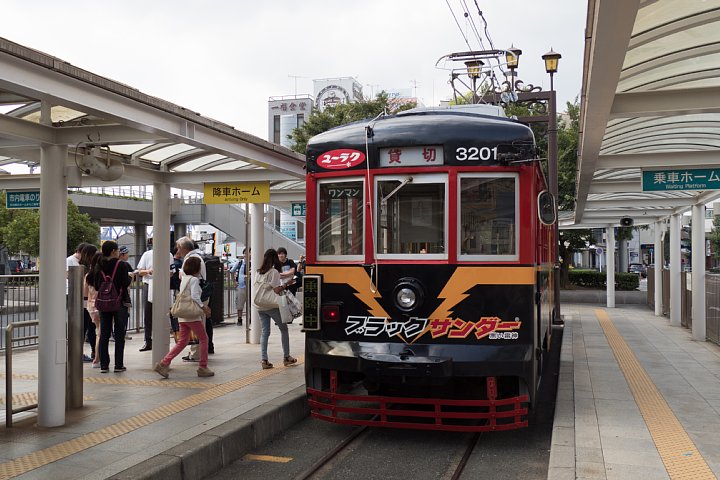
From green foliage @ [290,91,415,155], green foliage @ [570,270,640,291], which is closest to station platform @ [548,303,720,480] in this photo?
green foliage @ [570,270,640,291]

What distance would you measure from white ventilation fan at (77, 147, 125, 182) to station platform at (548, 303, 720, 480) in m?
4.95

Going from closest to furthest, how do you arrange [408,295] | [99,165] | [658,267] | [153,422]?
[408,295] → [153,422] → [99,165] → [658,267]

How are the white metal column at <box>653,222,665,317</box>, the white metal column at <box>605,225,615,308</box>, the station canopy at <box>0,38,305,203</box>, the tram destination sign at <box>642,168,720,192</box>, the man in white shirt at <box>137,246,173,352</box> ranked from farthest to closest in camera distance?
the white metal column at <box>605,225,615,308</box> < the white metal column at <box>653,222,665,317</box> < the tram destination sign at <box>642,168,720,192</box> < the man in white shirt at <box>137,246,173,352</box> < the station canopy at <box>0,38,305,203</box>

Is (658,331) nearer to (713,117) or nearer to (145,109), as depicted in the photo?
(713,117)

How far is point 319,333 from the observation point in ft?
21.3

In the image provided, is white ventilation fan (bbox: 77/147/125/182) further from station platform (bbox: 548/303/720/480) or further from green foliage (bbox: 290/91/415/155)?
green foliage (bbox: 290/91/415/155)

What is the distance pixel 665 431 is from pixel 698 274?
910 centimetres

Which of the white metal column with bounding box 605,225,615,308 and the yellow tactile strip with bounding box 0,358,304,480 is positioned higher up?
the white metal column with bounding box 605,225,615,308

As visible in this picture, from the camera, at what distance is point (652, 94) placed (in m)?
8.11

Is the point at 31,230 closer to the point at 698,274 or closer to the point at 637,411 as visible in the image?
the point at 698,274

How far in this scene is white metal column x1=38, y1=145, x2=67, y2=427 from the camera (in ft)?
20.4

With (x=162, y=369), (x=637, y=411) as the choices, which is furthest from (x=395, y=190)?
(x=162, y=369)

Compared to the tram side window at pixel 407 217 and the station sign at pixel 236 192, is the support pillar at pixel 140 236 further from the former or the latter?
the tram side window at pixel 407 217

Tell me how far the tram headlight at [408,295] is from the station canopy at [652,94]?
243 cm
